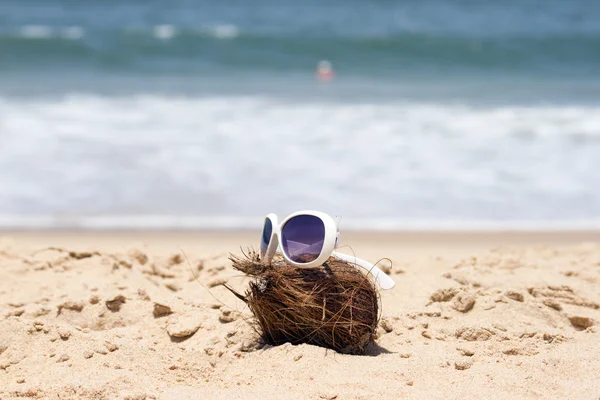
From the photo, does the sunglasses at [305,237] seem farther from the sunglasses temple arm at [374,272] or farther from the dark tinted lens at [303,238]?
the sunglasses temple arm at [374,272]

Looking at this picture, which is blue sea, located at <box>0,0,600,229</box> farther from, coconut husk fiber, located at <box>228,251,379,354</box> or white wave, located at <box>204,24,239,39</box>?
coconut husk fiber, located at <box>228,251,379,354</box>

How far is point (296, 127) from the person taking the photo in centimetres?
840

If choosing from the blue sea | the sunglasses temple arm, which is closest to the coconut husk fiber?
the sunglasses temple arm

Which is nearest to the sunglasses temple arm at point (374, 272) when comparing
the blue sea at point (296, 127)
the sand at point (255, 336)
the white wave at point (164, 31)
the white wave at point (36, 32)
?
the sand at point (255, 336)

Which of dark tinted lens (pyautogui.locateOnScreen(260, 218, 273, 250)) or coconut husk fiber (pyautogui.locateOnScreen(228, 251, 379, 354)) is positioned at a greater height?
dark tinted lens (pyautogui.locateOnScreen(260, 218, 273, 250))

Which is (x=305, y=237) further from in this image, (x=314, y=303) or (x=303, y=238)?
(x=314, y=303)

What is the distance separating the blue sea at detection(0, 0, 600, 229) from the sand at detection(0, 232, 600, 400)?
4.88 feet

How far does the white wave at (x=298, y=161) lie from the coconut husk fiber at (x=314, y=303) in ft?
8.95

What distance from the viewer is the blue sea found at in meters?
5.94

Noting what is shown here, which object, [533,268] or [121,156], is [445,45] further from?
[533,268]

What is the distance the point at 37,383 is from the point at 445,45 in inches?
592

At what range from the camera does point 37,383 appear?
8.86ft

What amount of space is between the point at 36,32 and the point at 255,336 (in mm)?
16122

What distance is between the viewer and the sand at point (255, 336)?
2658 millimetres
